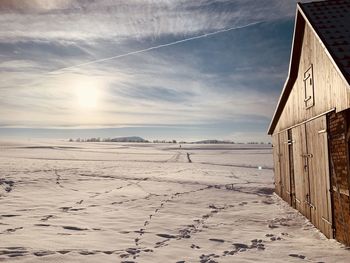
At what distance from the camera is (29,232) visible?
8438 mm

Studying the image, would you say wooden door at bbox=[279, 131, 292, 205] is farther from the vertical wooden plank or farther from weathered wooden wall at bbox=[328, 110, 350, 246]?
weathered wooden wall at bbox=[328, 110, 350, 246]

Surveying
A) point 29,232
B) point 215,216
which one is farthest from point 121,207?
point 29,232

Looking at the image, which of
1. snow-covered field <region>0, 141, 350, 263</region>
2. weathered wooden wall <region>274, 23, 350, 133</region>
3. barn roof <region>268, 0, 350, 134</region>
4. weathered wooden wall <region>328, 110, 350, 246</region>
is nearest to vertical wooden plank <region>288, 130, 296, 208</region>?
snow-covered field <region>0, 141, 350, 263</region>

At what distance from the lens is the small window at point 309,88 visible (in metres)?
9.44

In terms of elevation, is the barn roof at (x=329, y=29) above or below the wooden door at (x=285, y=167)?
above

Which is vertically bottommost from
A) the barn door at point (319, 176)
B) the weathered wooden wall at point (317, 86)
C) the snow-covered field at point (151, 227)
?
the snow-covered field at point (151, 227)

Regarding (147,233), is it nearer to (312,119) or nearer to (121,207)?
(121,207)

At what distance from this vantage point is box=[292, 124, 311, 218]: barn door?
407 inches

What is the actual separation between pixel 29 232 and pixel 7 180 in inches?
410

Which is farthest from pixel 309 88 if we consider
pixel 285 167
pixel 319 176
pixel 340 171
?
pixel 285 167

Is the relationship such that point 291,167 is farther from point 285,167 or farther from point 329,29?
point 329,29

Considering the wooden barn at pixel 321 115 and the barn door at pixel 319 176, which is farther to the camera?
the barn door at pixel 319 176

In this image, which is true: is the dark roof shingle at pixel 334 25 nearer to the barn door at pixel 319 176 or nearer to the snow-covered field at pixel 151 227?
the barn door at pixel 319 176

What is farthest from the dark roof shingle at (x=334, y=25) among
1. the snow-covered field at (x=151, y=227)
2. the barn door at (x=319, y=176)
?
the snow-covered field at (x=151, y=227)
